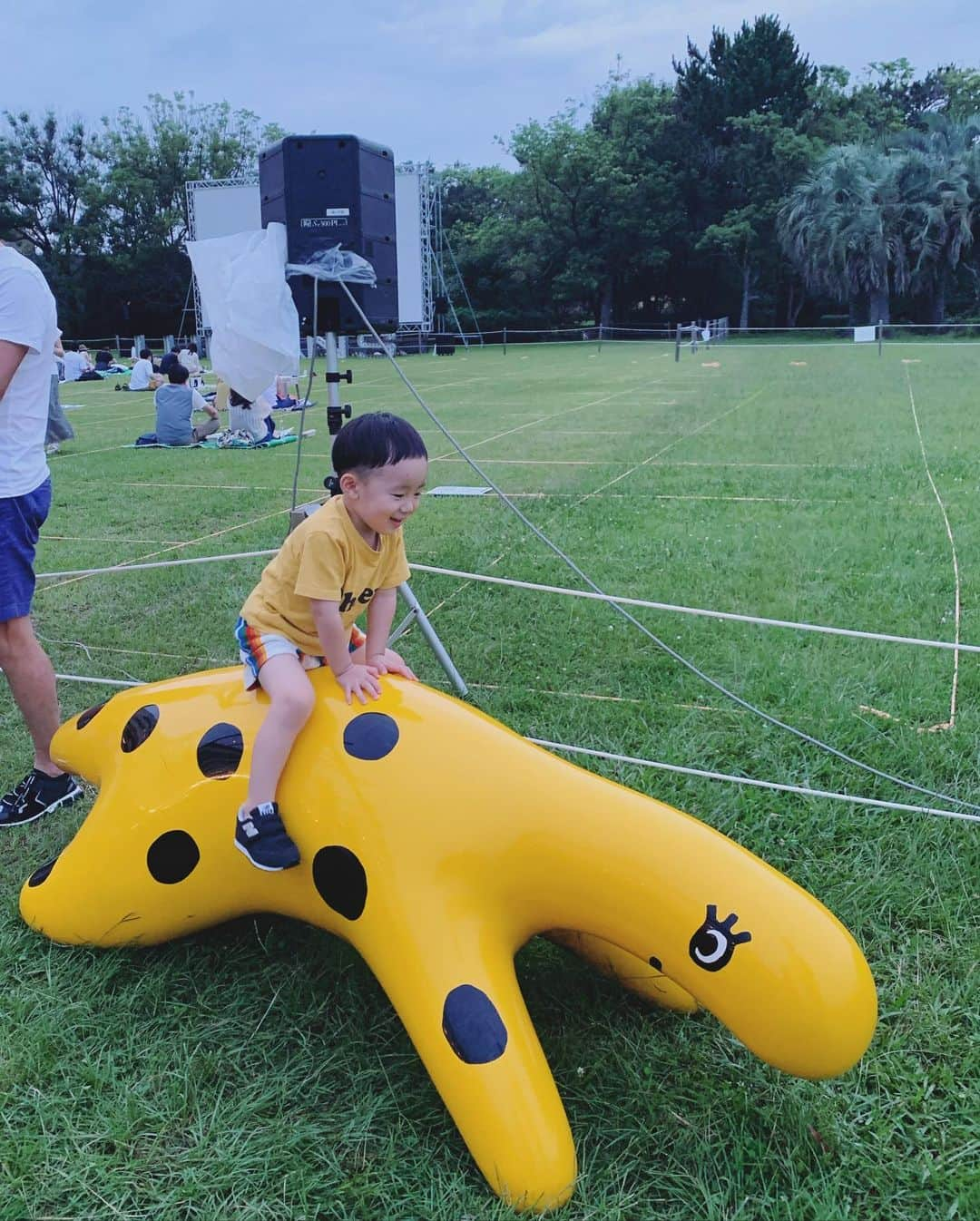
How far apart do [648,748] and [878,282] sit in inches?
1658

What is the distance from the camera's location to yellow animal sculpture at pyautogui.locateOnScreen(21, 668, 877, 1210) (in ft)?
6.14

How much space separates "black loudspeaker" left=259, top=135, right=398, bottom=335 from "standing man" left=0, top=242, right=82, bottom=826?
981 millimetres

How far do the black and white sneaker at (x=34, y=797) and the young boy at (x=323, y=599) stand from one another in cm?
126

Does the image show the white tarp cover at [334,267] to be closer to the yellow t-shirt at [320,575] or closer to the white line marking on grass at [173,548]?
the yellow t-shirt at [320,575]

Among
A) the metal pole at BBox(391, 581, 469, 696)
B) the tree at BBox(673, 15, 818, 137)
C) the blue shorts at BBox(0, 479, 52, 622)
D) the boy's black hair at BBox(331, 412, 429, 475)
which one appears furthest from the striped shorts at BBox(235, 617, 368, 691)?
the tree at BBox(673, 15, 818, 137)

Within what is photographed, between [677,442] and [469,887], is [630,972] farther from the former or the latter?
[677,442]

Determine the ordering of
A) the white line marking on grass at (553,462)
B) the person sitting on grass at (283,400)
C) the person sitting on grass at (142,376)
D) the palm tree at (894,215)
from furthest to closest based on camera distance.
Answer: the palm tree at (894,215), the person sitting on grass at (142,376), the person sitting on grass at (283,400), the white line marking on grass at (553,462)

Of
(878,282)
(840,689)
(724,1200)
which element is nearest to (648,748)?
(840,689)

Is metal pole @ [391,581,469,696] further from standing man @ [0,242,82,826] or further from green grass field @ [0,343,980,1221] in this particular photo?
standing man @ [0,242,82,826]

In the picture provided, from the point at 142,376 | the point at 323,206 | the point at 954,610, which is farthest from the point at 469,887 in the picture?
the point at 142,376

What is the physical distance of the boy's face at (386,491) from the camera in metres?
2.32

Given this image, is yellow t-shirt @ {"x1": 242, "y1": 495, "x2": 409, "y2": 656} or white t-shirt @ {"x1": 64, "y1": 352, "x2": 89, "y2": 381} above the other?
white t-shirt @ {"x1": 64, "y1": 352, "x2": 89, "y2": 381}

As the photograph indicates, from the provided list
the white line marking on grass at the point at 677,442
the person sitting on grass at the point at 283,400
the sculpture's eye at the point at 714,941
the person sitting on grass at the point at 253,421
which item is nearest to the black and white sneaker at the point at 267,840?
the sculpture's eye at the point at 714,941

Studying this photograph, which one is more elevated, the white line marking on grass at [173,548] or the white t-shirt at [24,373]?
the white t-shirt at [24,373]
